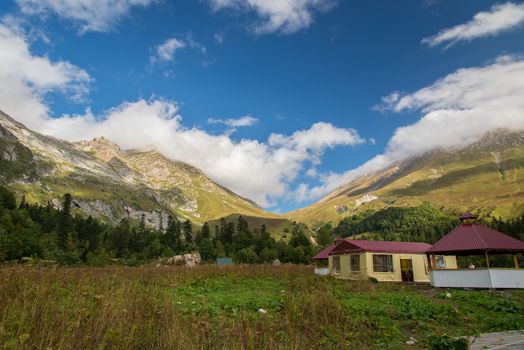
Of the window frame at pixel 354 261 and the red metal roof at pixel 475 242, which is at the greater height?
the red metal roof at pixel 475 242

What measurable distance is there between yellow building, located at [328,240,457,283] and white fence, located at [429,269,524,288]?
11181 millimetres

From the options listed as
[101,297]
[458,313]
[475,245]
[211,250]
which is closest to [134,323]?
[101,297]

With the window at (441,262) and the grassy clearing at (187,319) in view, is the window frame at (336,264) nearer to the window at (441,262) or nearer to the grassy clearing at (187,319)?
the window at (441,262)

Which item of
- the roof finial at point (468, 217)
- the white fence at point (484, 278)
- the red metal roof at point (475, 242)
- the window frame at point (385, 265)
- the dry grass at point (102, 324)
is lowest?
the dry grass at point (102, 324)

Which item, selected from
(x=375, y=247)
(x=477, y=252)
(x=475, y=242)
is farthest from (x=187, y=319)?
(x=375, y=247)

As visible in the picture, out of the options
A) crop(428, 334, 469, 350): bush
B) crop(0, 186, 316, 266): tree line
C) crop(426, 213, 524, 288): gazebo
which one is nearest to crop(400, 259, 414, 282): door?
crop(426, 213, 524, 288): gazebo

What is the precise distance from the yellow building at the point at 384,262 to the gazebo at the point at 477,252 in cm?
969

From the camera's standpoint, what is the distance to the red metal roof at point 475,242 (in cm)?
2553

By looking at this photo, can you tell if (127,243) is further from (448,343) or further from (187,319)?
(448,343)

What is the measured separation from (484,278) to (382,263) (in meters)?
14.3

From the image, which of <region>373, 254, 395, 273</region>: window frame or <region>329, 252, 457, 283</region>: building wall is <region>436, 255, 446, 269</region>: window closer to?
<region>329, 252, 457, 283</region>: building wall

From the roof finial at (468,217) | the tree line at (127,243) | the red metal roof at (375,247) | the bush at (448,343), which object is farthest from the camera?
the tree line at (127,243)

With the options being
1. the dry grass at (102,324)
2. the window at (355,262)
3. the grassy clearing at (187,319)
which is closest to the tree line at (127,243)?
the window at (355,262)

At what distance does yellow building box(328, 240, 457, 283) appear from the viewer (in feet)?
124
